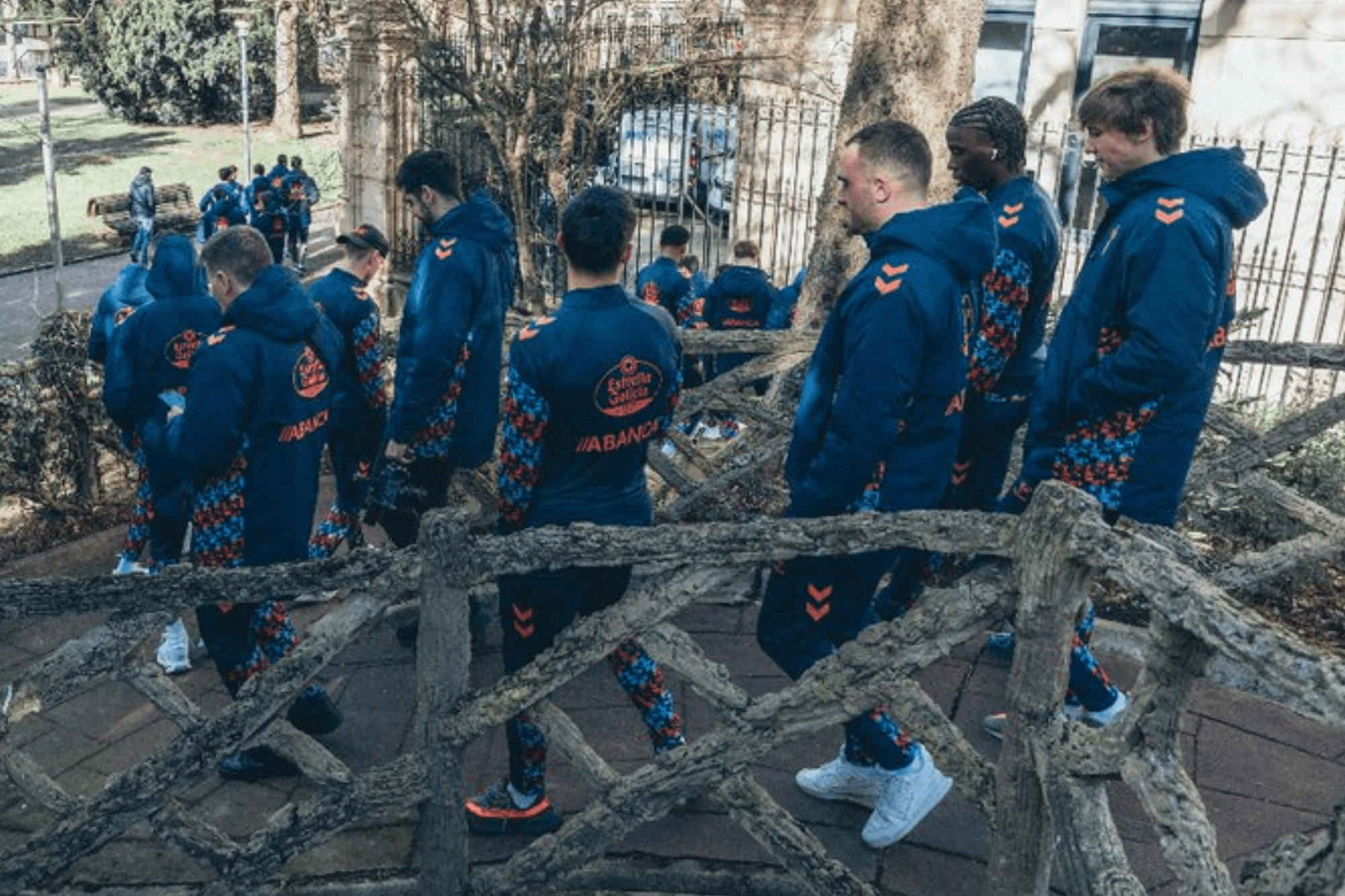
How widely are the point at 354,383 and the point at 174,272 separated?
3.43 ft

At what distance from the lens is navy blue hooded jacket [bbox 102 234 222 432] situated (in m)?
5.62

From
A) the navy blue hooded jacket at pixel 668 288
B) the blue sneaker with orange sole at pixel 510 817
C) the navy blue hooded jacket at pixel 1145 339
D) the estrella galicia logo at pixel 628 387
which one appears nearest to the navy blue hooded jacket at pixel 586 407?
the estrella galicia logo at pixel 628 387

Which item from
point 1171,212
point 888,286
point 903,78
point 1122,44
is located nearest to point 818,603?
point 888,286

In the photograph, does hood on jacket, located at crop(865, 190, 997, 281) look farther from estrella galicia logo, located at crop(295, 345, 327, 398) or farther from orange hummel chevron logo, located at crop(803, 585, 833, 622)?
estrella galicia logo, located at crop(295, 345, 327, 398)

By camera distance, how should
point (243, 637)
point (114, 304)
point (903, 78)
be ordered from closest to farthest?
1. point (243, 637)
2. point (114, 304)
3. point (903, 78)

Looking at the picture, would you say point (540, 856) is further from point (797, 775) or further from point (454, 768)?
point (797, 775)

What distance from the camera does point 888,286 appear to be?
3582 millimetres

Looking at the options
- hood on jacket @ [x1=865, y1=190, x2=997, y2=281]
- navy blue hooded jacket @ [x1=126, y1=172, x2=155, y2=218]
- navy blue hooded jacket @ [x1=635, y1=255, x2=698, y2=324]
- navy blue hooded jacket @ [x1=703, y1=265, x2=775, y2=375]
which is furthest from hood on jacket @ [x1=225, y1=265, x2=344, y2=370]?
navy blue hooded jacket @ [x1=126, y1=172, x2=155, y2=218]

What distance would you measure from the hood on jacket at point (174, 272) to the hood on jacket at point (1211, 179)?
12.7 feet

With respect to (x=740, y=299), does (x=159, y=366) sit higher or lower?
higher

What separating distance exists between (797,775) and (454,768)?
4.20ft

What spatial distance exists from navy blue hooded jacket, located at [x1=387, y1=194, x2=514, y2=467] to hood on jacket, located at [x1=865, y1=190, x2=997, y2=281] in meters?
2.03

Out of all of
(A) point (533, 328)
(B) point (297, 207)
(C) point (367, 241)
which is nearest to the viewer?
(A) point (533, 328)

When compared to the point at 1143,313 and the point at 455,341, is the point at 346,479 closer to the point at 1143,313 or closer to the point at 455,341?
the point at 455,341
